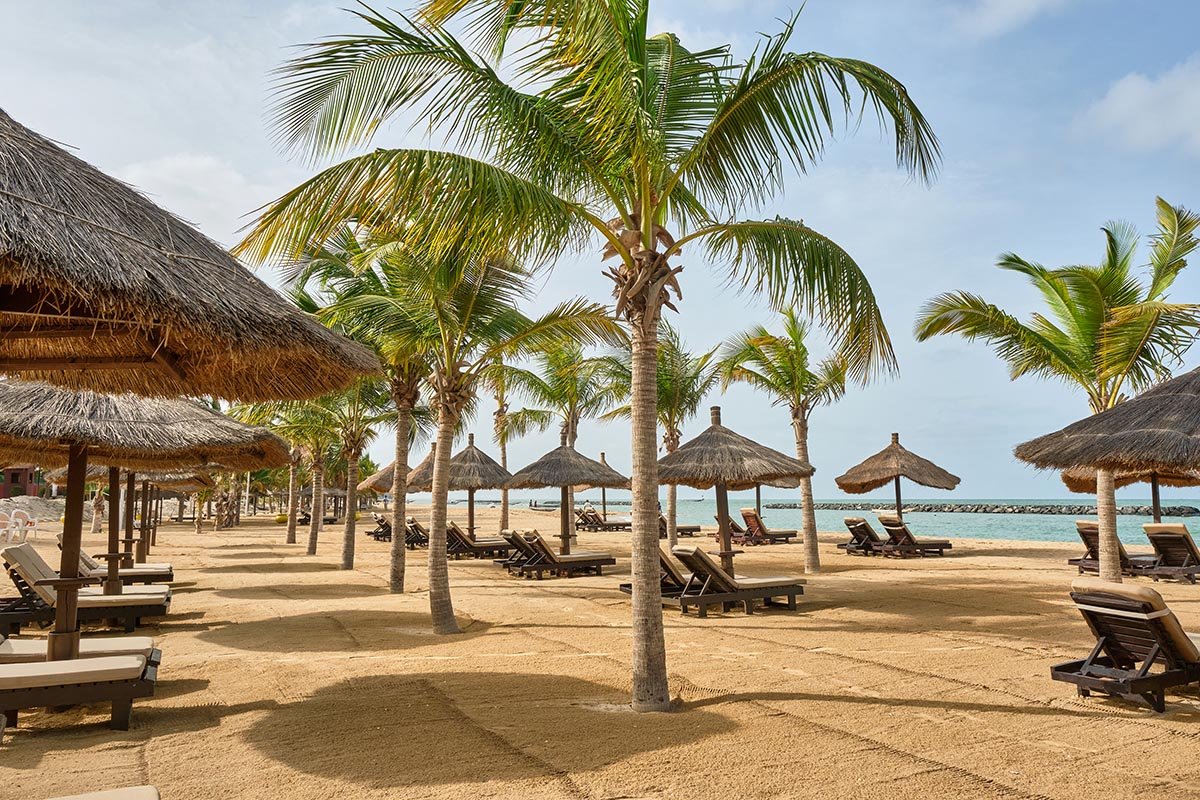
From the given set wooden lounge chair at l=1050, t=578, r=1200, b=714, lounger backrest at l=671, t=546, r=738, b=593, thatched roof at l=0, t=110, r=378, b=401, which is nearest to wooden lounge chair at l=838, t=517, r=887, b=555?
lounger backrest at l=671, t=546, r=738, b=593

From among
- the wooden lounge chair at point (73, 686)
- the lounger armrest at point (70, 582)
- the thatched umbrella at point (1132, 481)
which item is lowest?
the wooden lounge chair at point (73, 686)

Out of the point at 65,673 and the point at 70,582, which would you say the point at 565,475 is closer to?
the point at 70,582

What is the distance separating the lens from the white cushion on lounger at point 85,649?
20.0 feet

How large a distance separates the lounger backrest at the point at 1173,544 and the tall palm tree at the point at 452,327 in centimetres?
1014

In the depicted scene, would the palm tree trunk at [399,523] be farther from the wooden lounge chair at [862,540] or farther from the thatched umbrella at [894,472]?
the thatched umbrella at [894,472]

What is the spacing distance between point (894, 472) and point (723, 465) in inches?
476

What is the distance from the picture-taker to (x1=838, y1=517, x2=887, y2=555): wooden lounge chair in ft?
67.3

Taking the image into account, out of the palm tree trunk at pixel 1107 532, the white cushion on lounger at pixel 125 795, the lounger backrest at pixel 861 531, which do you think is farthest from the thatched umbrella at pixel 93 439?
the lounger backrest at pixel 861 531

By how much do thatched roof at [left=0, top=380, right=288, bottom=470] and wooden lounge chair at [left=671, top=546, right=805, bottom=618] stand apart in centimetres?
548

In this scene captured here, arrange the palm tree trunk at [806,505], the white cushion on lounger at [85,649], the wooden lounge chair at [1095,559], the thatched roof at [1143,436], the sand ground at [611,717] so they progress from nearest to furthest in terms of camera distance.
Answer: the sand ground at [611,717]
the white cushion on lounger at [85,649]
the thatched roof at [1143,436]
the wooden lounge chair at [1095,559]
the palm tree trunk at [806,505]

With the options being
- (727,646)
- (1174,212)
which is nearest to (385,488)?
(727,646)

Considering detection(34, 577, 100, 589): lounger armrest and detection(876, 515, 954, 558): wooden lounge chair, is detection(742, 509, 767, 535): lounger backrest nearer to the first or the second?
detection(876, 515, 954, 558): wooden lounge chair

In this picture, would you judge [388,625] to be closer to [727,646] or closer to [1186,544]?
[727,646]

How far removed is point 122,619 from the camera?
9805mm
